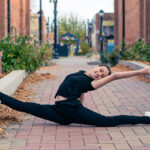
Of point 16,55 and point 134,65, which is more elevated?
point 16,55

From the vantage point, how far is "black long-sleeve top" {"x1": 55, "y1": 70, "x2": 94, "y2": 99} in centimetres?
644

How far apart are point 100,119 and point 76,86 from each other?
0.58 meters

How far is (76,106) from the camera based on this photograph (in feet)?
21.2

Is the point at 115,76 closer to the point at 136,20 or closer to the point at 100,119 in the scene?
the point at 100,119

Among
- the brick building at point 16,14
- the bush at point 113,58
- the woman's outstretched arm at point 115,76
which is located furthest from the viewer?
the brick building at point 16,14

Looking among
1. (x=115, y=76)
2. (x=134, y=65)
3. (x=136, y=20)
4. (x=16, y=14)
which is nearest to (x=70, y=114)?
(x=115, y=76)

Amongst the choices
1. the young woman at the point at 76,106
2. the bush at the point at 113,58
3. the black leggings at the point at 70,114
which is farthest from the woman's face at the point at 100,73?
the bush at the point at 113,58

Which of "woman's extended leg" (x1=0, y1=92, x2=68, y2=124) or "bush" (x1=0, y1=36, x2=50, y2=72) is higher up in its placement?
"bush" (x1=0, y1=36, x2=50, y2=72)

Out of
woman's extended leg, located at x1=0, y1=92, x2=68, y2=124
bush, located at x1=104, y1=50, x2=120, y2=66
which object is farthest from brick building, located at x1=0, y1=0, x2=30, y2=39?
woman's extended leg, located at x1=0, y1=92, x2=68, y2=124

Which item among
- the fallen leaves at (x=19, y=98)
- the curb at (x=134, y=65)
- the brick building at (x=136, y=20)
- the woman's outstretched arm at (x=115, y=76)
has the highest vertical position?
the brick building at (x=136, y=20)

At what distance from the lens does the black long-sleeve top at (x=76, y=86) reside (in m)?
6.44

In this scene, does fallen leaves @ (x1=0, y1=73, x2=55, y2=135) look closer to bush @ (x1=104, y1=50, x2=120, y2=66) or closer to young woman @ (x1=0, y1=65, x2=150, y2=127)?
young woman @ (x1=0, y1=65, x2=150, y2=127)

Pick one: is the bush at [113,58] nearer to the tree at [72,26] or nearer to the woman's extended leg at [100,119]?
the woman's extended leg at [100,119]

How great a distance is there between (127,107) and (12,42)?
270 inches
